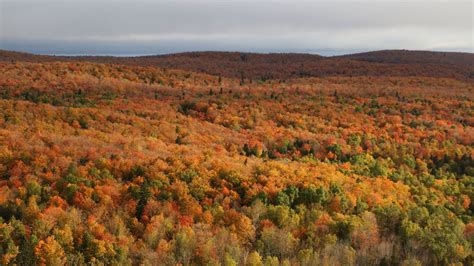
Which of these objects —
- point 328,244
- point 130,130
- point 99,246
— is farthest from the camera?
point 130,130

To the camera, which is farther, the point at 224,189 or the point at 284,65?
the point at 284,65

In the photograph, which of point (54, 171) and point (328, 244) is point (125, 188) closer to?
point (54, 171)

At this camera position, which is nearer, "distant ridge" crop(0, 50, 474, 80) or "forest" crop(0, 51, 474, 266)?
"forest" crop(0, 51, 474, 266)

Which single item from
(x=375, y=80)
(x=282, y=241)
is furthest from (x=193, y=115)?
(x=375, y=80)

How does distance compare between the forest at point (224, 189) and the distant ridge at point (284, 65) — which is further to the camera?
the distant ridge at point (284, 65)
